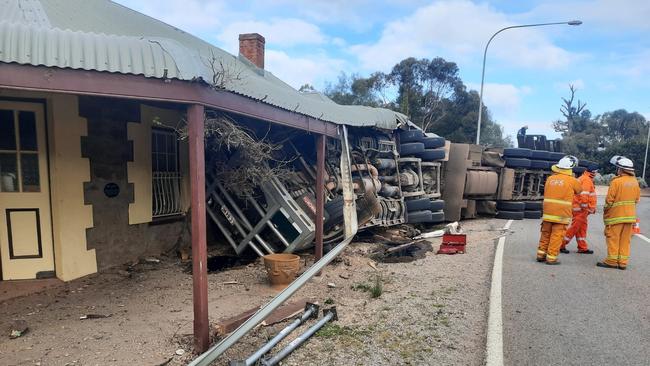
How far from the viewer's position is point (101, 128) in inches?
231

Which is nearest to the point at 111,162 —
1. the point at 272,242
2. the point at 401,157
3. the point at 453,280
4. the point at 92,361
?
the point at 272,242

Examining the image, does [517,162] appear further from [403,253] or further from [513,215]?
[403,253]

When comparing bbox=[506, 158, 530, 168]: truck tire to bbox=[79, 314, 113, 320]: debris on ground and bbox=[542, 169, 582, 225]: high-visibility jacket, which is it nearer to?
bbox=[542, 169, 582, 225]: high-visibility jacket

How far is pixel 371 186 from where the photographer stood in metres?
8.49

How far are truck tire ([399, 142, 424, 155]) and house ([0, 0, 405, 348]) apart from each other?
2855 millimetres

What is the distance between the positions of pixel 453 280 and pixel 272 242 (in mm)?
2974

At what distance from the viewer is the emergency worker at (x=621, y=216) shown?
6.41 meters

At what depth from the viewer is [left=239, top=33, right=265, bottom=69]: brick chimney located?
11.7 meters

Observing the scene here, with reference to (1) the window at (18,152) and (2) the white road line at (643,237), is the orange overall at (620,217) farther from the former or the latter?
(1) the window at (18,152)

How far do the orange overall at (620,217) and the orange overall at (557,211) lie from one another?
0.57 metres

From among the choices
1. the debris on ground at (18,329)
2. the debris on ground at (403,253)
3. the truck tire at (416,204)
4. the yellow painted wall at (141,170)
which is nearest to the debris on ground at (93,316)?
the debris on ground at (18,329)

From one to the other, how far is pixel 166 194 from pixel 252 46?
6.15 metres

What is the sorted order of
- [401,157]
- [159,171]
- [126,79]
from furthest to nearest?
1. [401,157]
2. [159,171]
3. [126,79]

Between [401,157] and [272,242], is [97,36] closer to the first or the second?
[272,242]
